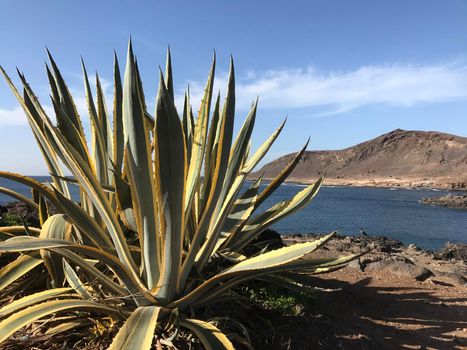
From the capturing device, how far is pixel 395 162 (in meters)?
126

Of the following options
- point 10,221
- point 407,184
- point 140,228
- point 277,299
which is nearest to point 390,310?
point 277,299

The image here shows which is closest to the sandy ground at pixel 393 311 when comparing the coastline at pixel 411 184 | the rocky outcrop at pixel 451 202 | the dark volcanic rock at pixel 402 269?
the dark volcanic rock at pixel 402 269

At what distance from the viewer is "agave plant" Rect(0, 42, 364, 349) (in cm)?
225

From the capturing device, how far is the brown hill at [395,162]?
10581 cm

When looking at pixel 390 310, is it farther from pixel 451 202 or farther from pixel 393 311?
pixel 451 202

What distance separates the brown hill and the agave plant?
308ft

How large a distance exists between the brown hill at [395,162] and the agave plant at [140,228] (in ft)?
308

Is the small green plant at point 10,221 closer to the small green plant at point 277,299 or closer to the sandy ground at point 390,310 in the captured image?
the small green plant at point 277,299

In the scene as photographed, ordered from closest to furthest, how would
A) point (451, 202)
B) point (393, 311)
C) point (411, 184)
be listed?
point (393, 311) → point (451, 202) → point (411, 184)

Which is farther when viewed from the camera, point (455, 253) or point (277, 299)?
point (455, 253)

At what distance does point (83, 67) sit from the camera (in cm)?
359

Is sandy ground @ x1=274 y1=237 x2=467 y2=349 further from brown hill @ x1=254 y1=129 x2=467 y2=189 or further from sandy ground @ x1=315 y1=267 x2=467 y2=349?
brown hill @ x1=254 y1=129 x2=467 y2=189

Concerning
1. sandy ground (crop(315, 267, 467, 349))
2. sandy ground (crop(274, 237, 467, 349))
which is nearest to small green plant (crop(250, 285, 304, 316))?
sandy ground (crop(274, 237, 467, 349))

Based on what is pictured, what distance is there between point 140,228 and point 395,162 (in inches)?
5260
